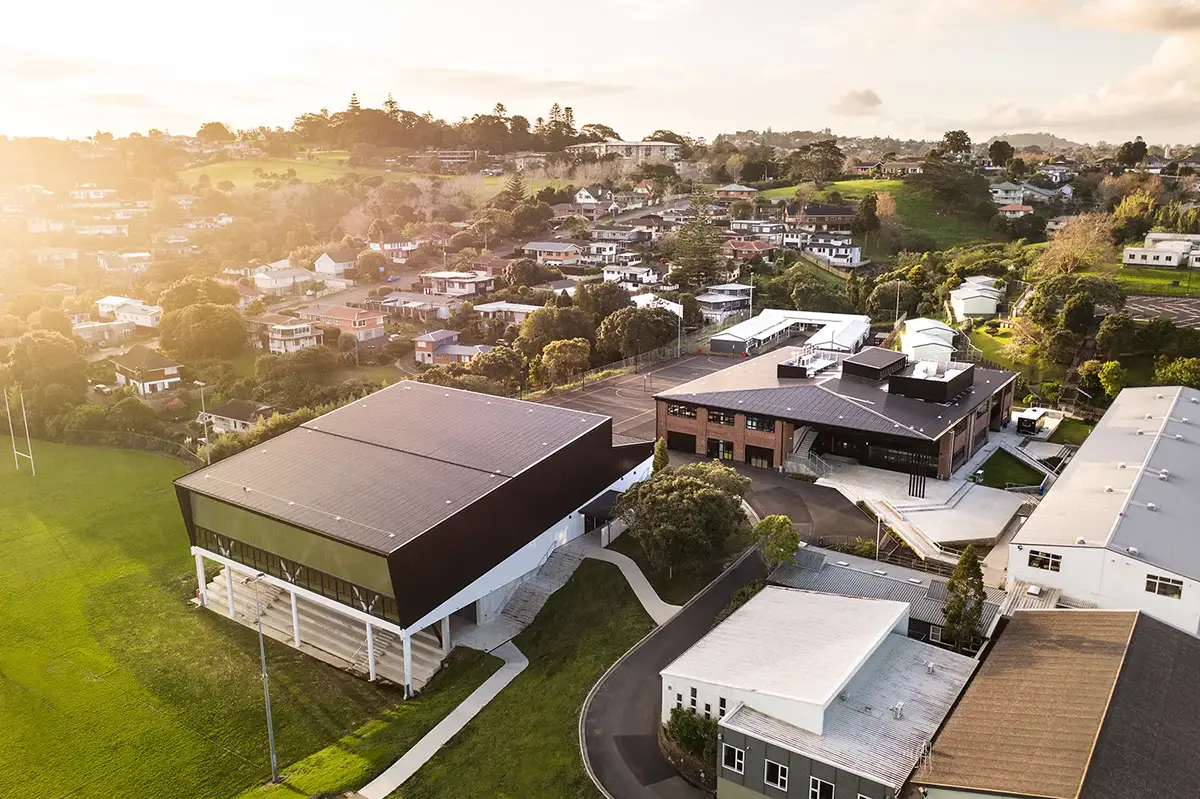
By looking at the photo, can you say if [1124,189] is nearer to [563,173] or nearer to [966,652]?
[563,173]

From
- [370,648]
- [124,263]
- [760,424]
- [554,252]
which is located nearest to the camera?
[370,648]

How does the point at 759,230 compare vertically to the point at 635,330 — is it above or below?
above

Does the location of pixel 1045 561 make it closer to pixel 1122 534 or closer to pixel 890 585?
pixel 1122 534

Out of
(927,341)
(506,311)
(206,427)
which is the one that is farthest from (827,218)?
(206,427)

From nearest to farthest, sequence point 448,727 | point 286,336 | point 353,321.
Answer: point 448,727 < point 286,336 < point 353,321

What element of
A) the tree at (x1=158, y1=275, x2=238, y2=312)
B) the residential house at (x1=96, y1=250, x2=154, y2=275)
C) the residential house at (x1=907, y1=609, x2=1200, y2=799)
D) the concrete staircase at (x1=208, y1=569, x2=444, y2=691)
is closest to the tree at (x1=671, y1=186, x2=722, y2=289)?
the tree at (x1=158, y1=275, x2=238, y2=312)

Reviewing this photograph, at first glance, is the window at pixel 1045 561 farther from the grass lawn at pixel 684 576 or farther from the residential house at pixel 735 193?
the residential house at pixel 735 193

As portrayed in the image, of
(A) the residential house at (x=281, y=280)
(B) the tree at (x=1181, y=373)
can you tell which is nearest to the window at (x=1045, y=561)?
(B) the tree at (x=1181, y=373)
